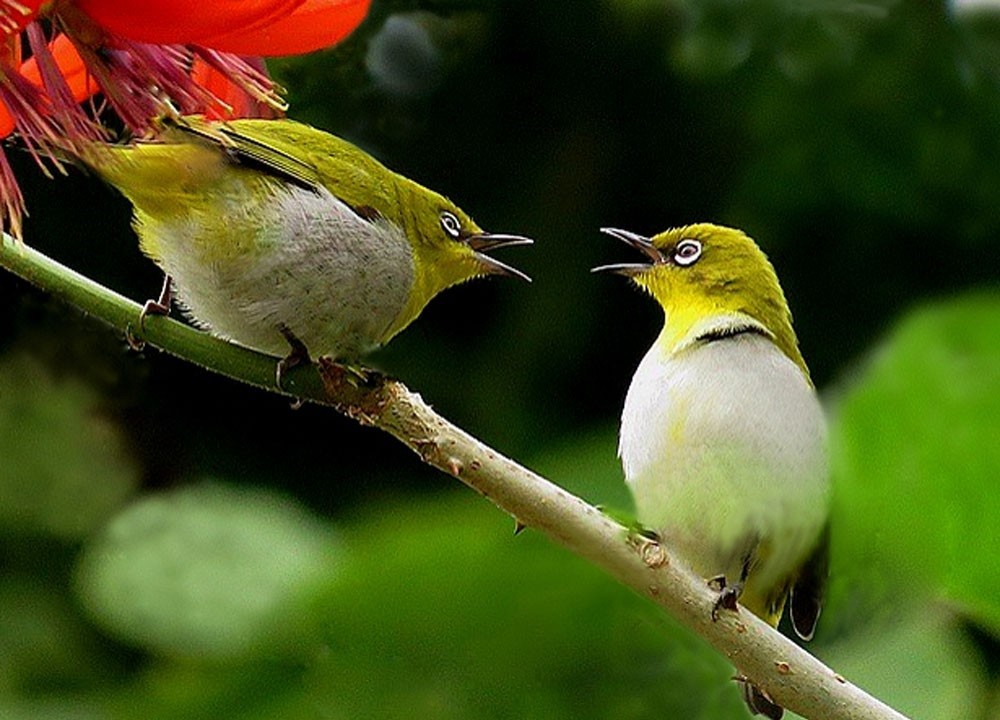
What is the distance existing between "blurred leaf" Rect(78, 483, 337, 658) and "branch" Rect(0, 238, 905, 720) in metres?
0.09

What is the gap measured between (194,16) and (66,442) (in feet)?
0.69

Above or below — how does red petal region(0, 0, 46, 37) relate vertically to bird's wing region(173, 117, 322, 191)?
above

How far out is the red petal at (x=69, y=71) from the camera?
33cm

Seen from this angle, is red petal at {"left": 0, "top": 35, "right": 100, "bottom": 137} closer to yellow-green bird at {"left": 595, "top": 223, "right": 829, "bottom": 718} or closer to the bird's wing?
the bird's wing

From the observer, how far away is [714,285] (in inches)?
11.2

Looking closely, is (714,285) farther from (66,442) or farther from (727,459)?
(66,442)

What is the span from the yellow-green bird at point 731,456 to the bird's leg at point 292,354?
2.2 inches

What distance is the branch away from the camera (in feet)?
0.70

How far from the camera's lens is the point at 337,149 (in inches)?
12.3

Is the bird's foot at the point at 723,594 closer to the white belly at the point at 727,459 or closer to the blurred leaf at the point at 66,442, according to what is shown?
the white belly at the point at 727,459

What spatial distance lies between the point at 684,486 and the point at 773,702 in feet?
0.12

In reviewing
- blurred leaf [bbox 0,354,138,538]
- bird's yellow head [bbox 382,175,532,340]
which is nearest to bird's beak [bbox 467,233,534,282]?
bird's yellow head [bbox 382,175,532,340]

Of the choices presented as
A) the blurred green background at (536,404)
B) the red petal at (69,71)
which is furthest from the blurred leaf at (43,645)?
the red petal at (69,71)

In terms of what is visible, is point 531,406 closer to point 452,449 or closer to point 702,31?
point 702,31
